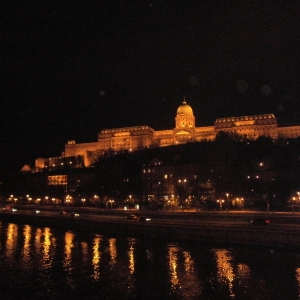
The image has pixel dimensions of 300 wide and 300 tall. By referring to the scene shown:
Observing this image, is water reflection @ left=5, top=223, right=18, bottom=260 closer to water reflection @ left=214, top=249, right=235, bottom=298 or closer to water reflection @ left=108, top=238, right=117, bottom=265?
water reflection @ left=108, top=238, right=117, bottom=265

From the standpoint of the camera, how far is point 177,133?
354 ft

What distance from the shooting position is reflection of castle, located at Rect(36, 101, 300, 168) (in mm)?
101000

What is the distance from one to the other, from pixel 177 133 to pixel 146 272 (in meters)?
88.8

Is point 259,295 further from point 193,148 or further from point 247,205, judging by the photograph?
point 193,148

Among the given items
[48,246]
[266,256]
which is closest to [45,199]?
[48,246]

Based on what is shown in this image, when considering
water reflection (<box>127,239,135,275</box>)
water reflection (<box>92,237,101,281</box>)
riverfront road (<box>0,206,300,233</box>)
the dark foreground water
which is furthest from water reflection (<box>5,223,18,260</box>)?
riverfront road (<box>0,206,300,233</box>)

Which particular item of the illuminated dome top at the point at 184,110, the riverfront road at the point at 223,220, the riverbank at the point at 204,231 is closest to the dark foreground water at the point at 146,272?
the riverbank at the point at 204,231

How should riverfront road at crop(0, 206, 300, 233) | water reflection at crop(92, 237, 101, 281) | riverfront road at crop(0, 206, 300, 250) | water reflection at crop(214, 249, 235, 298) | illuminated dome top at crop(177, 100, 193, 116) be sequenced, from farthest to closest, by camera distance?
illuminated dome top at crop(177, 100, 193, 116)
riverfront road at crop(0, 206, 300, 233)
riverfront road at crop(0, 206, 300, 250)
water reflection at crop(92, 237, 101, 281)
water reflection at crop(214, 249, 235, 298)

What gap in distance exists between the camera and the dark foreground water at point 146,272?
53.8ft

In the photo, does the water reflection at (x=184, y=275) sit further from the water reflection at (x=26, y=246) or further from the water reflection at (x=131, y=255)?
the water reflection at (x=26, y=246)

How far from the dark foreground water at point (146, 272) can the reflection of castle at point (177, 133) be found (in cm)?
A: 7724

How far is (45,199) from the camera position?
243ft

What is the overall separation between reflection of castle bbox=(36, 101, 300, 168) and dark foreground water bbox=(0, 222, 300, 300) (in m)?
77.2

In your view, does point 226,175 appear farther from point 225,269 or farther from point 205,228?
point 225,269
